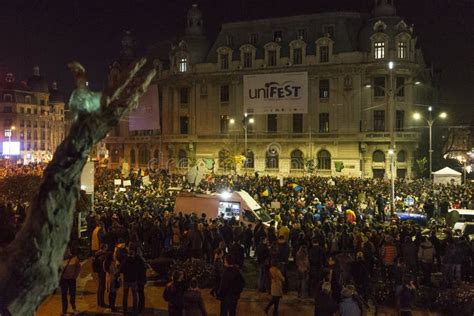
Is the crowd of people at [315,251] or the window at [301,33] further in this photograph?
the window at [301,33]

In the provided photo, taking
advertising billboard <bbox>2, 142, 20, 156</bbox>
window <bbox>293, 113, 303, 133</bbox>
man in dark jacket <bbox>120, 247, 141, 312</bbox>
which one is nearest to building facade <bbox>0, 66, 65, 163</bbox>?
advertising billboard <bbox>2, 142, 20, 156</bbox>

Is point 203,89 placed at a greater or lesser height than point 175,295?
greater

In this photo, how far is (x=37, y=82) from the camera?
373 ft

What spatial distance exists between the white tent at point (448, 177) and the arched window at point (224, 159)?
77.1ft

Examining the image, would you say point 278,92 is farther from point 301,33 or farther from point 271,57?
point 301,33

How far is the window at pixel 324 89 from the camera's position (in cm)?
5594

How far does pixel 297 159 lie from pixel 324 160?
3.10m

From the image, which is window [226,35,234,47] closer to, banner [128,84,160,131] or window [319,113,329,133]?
banner [128,84,160,131]

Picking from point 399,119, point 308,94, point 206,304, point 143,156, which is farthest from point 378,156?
point 206,304

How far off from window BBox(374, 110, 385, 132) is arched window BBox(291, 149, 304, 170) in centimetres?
879

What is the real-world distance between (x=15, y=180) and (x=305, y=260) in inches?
791

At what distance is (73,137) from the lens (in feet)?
15.1

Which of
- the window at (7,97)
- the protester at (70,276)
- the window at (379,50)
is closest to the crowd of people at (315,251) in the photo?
the protester at (70,276)

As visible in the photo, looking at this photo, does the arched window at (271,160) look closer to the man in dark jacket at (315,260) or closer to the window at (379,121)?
the window at (379,121)
